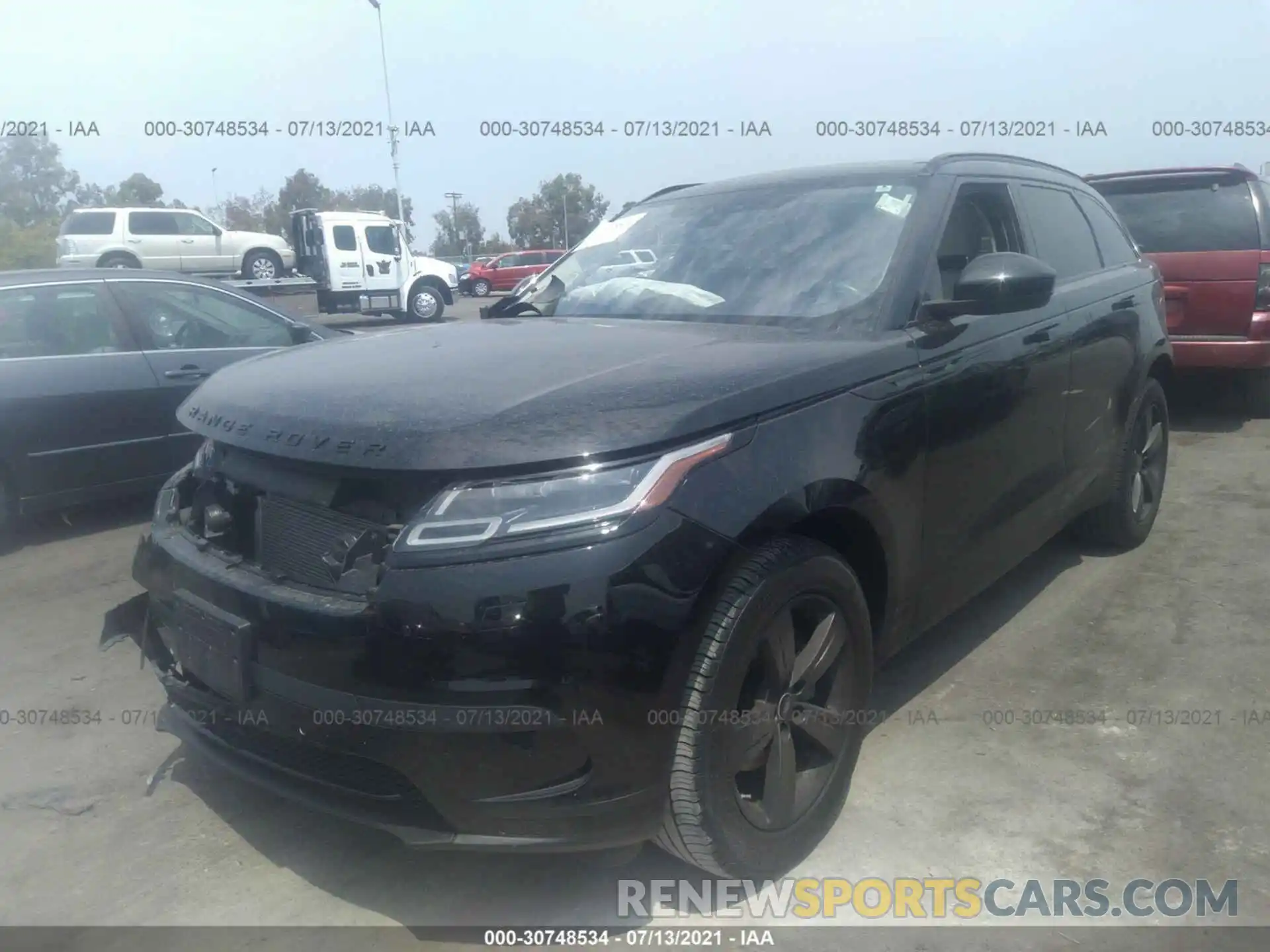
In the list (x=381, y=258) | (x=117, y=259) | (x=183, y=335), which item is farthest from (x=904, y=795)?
(x=117, y=259)

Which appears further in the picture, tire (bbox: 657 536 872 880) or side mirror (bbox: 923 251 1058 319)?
side mirror (bbox: 923 251 1058 319)

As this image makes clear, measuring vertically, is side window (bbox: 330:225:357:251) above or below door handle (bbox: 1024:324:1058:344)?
above

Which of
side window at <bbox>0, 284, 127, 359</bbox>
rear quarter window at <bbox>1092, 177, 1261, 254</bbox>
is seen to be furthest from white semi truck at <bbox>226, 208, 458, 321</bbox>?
rear quarter window at <bbox>1092, 177, 1261, 254</bbox>

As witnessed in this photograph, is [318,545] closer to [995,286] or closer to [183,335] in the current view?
[995,286]

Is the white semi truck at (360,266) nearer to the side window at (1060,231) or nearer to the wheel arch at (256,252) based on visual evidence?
the wheel arch at (256,252)

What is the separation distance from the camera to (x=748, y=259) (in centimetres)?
330

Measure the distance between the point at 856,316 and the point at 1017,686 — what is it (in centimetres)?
153

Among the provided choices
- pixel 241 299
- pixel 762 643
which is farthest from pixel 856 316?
pixel 241 299

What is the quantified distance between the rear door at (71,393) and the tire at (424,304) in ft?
56.7

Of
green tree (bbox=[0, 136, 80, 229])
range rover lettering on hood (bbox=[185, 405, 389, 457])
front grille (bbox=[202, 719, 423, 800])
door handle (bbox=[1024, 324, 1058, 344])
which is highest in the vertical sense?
green tree (bbox=[0, 136, 80, 229])

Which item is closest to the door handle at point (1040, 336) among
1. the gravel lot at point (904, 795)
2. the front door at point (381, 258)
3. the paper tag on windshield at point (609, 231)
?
the gravel lot at point (904, 795)

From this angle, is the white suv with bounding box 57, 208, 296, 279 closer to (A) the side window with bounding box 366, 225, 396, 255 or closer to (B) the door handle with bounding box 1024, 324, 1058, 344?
(A) the side window with bounding box 366, 225, 396, 255

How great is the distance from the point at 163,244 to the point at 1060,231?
20642 mm

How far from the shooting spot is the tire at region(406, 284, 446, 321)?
2278 cm
